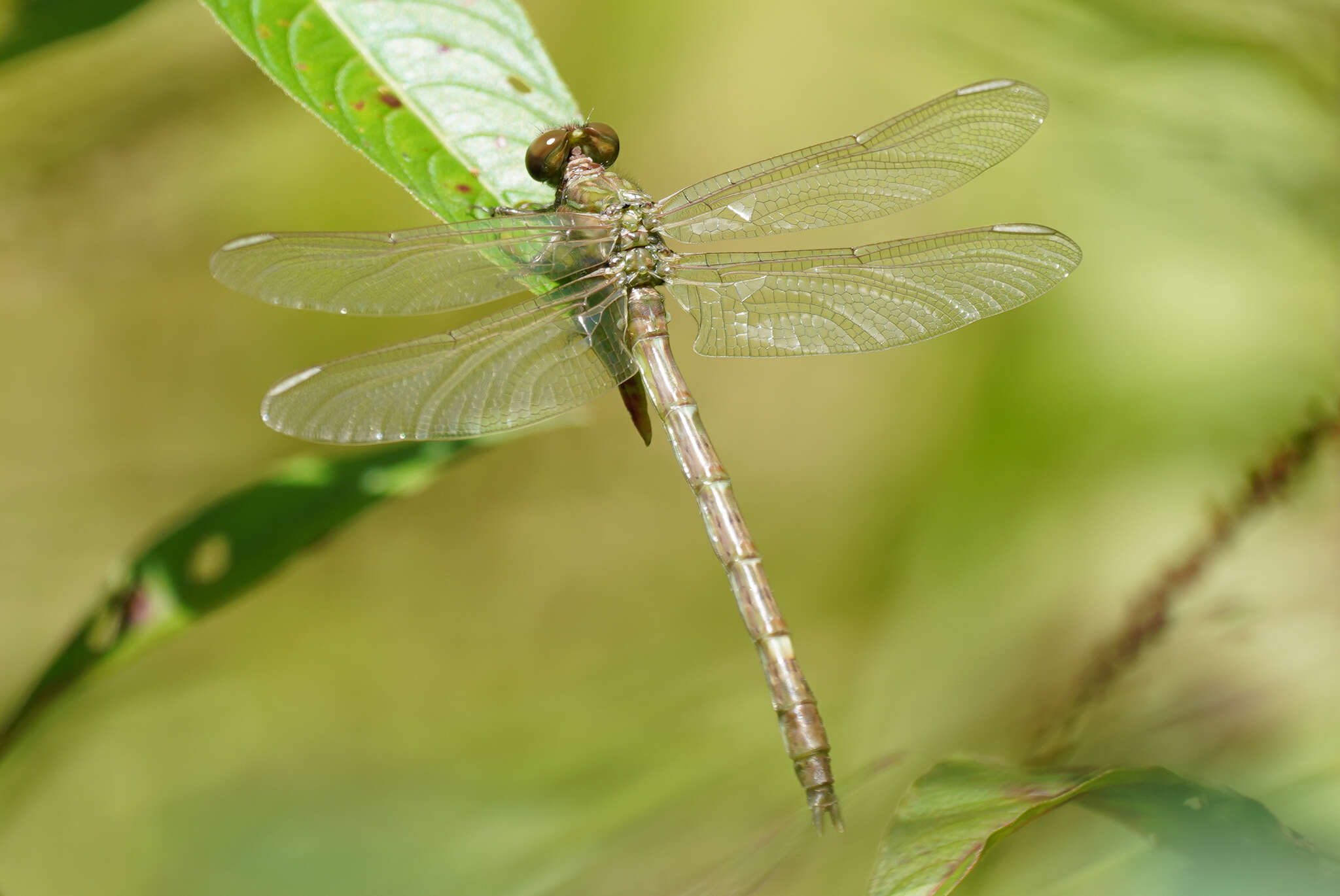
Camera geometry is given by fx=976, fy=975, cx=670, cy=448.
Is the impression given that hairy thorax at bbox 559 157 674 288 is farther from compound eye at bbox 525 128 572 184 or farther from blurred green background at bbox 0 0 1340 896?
blurred green background at bbox 0 0 1340 896

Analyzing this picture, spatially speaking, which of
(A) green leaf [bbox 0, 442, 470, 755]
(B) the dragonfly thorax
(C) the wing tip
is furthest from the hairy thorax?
(C) the wing tip

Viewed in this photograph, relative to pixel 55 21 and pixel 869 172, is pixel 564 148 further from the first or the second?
pixel 55 21

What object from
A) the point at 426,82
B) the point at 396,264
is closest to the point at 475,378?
the point at 396,264

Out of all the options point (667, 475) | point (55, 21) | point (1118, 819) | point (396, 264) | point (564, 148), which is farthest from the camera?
point (667, 475)

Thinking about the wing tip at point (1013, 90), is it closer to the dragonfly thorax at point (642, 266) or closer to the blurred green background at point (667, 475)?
the dragonfly thorax at point (642, 266)

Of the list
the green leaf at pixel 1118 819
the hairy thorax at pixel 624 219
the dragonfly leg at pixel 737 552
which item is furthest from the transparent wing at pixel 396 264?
the green leaf at pixel 1118 819

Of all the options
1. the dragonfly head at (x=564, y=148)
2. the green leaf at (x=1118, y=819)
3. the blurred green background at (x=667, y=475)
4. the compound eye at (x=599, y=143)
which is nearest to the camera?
the green leaf at (x=1118, y=819)

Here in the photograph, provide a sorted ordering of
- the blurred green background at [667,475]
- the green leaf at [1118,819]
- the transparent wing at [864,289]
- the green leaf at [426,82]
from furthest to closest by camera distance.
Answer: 1. the blurred green background at [667,475]
2. the transparent wing at [864,289]
3. the green leaf at [426,82]
4. the green leaf at [1118,819]
